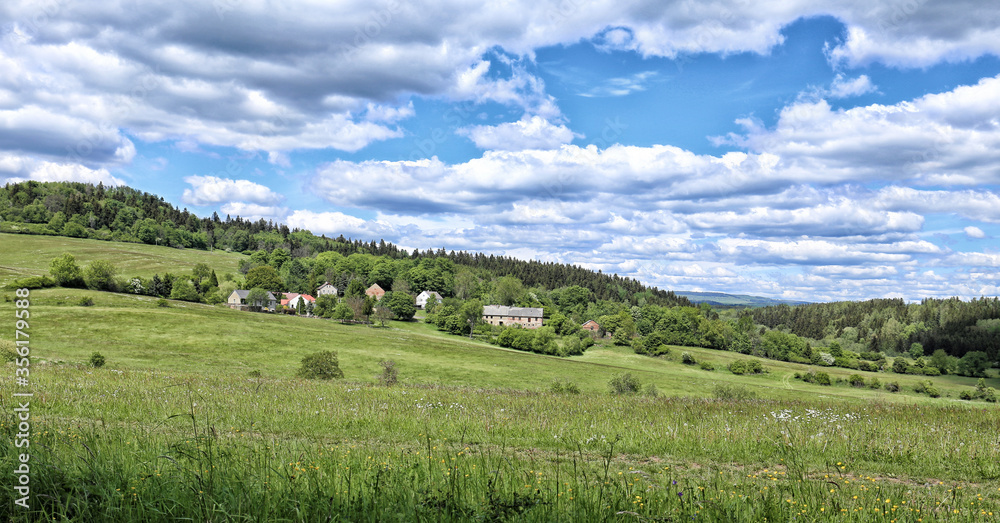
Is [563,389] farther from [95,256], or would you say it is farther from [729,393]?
[95,256]

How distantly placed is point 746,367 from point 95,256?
6845 inches

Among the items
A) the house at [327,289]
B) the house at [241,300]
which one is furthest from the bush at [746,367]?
the house at [327,289]

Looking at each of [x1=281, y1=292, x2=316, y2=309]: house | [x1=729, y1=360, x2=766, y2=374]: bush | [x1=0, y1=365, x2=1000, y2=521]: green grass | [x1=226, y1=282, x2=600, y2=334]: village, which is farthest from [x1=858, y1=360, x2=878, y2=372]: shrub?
[x1=281, y1=292, x2=316, y2=309]: house

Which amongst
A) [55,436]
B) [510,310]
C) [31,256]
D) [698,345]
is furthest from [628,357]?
[31,256]

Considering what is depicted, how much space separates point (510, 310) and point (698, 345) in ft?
195

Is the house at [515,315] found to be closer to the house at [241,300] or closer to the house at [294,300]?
the house at [294,300]

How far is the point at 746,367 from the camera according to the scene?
10869 cm

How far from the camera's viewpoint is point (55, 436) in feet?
23.4

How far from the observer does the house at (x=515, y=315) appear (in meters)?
169

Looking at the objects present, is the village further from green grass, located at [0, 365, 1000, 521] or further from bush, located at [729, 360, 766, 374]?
green grass, located at [0, 365, 1000, 521]

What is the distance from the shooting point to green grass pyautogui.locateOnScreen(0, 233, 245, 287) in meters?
135

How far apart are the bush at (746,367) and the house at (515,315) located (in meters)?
69.5

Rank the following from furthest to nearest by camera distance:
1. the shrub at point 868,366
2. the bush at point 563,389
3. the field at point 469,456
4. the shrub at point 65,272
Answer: the shrub at point 868,366, the shrub at point 65,272, the bush at point 563,389, the field at point 469,456

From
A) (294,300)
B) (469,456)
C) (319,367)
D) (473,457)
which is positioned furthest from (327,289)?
(473,457)
